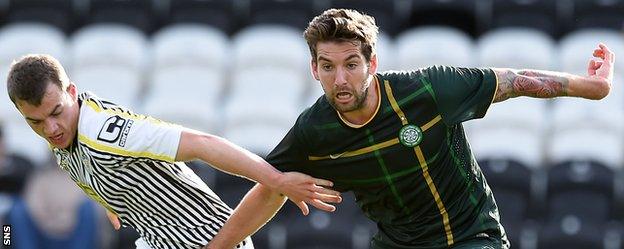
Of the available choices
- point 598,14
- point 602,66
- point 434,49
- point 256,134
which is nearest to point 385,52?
point 434,49

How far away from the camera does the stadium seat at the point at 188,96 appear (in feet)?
39.0

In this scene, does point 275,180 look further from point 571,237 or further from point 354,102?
point 571,237

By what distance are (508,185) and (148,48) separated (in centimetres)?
363

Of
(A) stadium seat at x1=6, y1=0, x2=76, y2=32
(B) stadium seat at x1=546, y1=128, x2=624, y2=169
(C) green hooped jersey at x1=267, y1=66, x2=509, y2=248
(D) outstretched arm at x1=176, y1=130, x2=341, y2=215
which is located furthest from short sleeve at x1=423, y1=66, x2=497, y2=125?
(A) stadium seat at x1=6, y1=0, x2=76, y2=32

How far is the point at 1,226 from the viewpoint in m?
10.4

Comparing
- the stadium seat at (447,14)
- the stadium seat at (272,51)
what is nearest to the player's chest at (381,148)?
the stadium seat at (272,51)

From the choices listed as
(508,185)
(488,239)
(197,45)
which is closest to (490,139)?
(508,185)

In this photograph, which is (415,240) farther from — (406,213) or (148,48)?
(148,48)

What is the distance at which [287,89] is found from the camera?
1231cm

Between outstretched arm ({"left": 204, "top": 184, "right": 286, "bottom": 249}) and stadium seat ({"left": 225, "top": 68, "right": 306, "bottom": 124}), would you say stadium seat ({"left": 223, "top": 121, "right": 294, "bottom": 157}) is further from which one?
outstretched arm ({"left": 204, "top": 184, "right": 286, "bottom": 249})

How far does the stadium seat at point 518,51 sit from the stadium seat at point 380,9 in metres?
0.84

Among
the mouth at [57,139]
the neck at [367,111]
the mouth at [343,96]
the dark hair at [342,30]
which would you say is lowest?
the mouth at [57,139]

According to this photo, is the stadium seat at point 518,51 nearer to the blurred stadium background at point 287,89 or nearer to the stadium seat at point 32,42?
the blurred stadium background at point 287,89

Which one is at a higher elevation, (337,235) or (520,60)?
(520,60)
